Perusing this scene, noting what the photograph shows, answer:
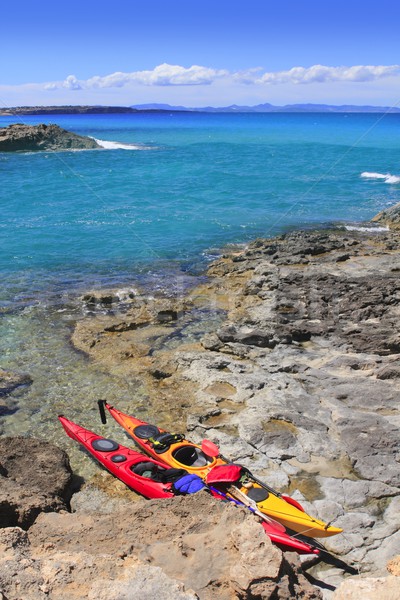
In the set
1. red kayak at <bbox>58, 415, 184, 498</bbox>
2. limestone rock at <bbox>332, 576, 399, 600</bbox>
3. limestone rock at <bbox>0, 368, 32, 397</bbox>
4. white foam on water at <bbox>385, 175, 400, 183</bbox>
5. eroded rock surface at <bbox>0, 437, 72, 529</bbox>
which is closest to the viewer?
limestone rock at <bbox>332, 576, 399, 600</bbox>

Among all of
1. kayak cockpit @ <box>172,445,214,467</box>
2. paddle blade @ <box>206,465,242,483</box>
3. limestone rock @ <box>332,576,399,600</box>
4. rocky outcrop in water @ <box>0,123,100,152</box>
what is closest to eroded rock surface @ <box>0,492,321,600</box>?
limestone rock @ <box>332,576,399,600</box>

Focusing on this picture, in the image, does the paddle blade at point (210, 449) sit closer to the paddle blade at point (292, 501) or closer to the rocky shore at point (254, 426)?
the rocky shore at point (254, 426)

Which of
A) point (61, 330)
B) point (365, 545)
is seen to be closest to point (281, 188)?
point (61, 330)

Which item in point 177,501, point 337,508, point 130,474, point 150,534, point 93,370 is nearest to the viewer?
point 150,534

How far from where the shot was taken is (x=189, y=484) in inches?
295

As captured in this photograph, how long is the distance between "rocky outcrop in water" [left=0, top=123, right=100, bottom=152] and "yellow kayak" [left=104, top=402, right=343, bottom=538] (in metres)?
54.3

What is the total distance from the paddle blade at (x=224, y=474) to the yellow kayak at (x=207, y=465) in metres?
0.11

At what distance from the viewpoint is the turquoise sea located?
1212cm

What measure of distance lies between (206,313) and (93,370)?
422 centimetres

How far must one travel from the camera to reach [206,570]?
15.1 feet

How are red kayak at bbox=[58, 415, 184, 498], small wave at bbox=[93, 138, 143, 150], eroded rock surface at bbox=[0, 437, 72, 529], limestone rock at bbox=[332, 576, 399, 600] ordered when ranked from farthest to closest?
small wave at bbox=[93, 138, 143, 150] → red kayak at bbox=[58, 415, 184, 498] → eroded rock surface at bbox=[0, 437, 72, 529] → limestone rock at bbox=[332, 576, 399, 600]

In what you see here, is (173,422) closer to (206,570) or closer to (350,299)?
(206,570)

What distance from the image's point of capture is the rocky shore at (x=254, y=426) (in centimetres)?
446

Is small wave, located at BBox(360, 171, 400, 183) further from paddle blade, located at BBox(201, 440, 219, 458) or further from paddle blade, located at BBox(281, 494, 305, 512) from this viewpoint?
paddle blade, located at BBox(281, 494, 305, 512)
